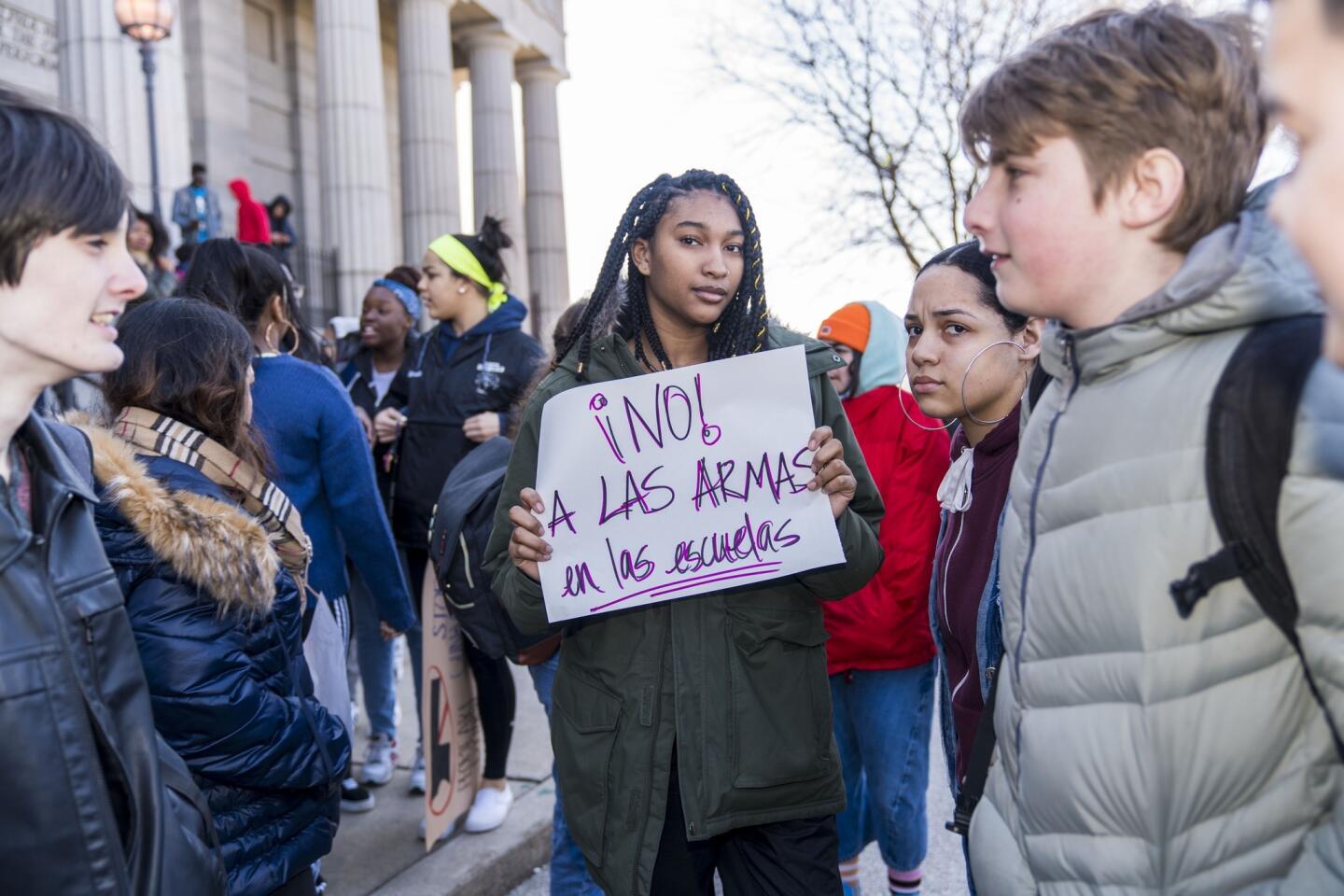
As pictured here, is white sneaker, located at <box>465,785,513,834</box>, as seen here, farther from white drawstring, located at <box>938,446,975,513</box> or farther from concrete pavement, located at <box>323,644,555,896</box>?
white drawstring, located at <box>938,446,975,513</box>

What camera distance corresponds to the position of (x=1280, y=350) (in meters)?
A: 1.15

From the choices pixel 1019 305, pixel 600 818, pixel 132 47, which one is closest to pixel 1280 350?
pixel 1019 305

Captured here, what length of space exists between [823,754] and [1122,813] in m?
1.13

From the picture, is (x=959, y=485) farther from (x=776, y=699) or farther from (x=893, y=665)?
(x=893, y=665)

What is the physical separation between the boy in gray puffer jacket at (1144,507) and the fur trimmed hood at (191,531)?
1.46m

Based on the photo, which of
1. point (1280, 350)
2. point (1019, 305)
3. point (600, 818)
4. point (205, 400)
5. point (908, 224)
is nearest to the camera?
point (1280, 350)

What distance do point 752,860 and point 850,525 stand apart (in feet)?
2.46

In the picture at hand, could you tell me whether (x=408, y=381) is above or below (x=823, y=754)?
above

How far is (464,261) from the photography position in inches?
185

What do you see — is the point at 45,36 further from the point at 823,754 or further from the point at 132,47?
the point at 823,754

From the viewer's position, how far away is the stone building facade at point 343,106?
1090cm

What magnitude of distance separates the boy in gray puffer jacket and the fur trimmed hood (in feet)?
4.79

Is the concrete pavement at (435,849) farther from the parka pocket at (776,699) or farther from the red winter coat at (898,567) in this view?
the parka pocket at (776,699)

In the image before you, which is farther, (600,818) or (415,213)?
(415,213)
